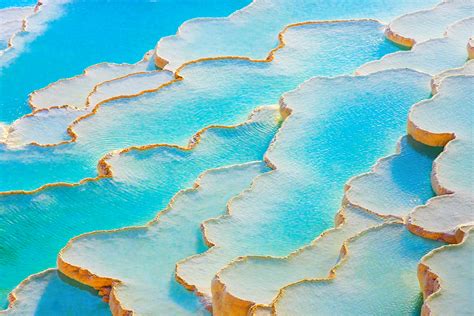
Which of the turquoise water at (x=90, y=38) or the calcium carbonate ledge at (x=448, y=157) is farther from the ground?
the turquoise water at (x=90, y=38)

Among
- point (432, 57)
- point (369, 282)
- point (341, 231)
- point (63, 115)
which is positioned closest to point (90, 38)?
point (63, 115)

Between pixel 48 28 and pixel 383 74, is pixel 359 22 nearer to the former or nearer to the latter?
pixel 383 74

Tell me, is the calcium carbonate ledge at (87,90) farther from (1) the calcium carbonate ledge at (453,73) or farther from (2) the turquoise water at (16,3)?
(2) the turquoise water at (16,3)

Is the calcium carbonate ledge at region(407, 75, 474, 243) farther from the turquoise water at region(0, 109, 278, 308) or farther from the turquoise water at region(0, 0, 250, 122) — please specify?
the turquoise water at region(0, 0, 250, 122)

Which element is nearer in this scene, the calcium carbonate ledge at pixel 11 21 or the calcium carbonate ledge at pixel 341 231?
the calcium carbonate ledge at pixel 341 231

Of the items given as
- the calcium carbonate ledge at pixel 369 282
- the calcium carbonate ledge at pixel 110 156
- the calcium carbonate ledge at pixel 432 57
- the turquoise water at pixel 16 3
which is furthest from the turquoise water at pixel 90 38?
the calcium carbonate ledge at pixel 369 282

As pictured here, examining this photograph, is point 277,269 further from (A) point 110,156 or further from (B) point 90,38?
(B) point 90,38
